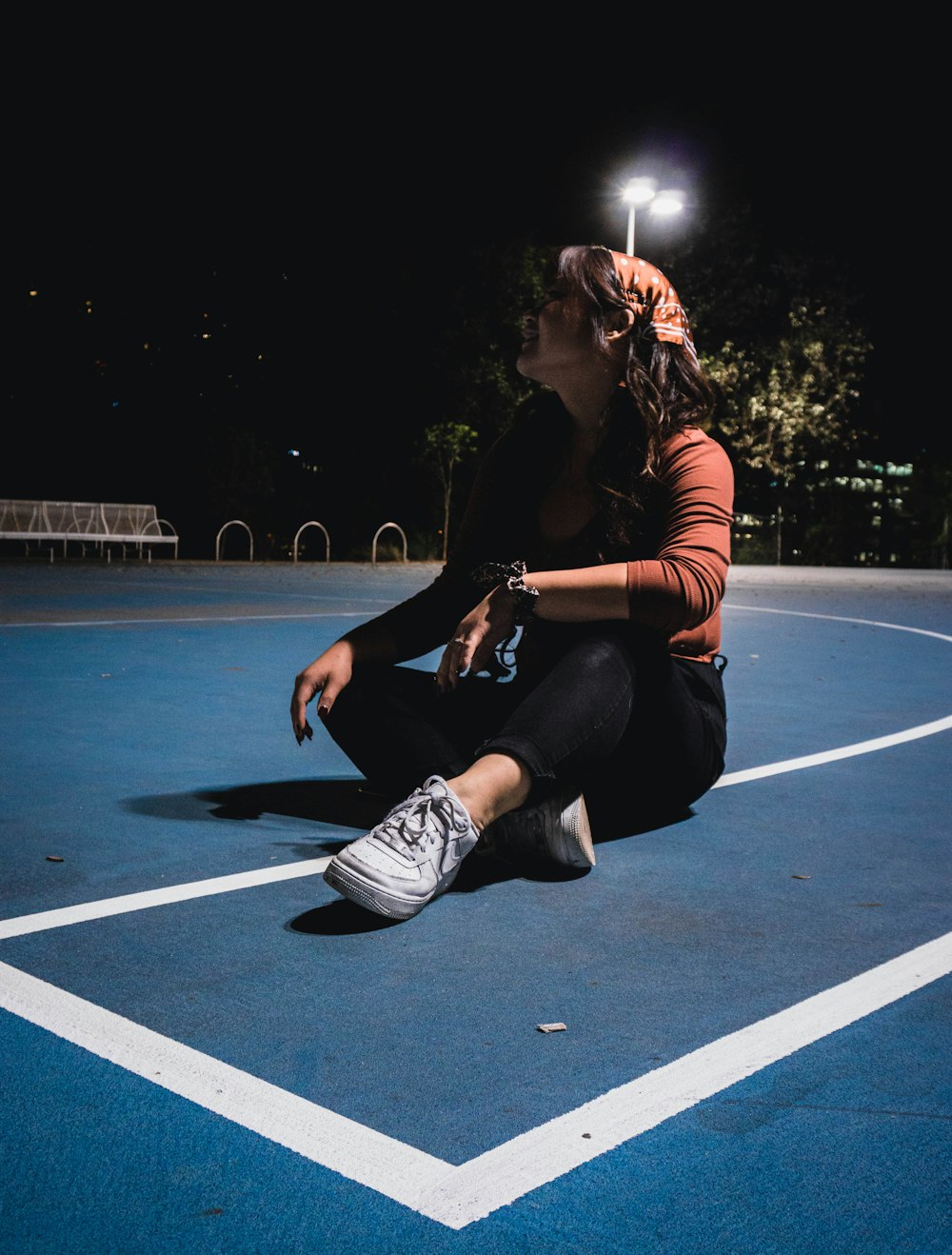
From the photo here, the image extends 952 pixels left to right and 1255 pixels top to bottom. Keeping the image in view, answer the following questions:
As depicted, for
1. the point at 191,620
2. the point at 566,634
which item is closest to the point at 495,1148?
the point at 566,634

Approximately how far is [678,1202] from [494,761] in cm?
145

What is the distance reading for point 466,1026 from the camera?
248 cm

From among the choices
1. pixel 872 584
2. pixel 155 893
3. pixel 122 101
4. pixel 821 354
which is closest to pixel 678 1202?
pixel 155 893

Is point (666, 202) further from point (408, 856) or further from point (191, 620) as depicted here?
point (408, 856)

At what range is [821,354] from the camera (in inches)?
1321

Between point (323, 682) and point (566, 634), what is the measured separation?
0.68 metres

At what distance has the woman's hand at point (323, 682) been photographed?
365cm

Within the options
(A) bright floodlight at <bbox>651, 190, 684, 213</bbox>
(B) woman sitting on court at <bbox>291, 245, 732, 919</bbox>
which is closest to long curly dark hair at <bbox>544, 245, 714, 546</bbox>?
(B) woman sitting on court at <bbox>291, 245, 732, 919</bbox>

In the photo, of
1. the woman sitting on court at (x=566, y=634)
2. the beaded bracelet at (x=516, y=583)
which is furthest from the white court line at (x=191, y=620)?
the beaded bracelet at (x=516, y=583)

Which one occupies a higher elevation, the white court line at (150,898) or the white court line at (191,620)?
the white court line at (150,898)

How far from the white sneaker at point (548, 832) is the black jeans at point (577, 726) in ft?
0.23

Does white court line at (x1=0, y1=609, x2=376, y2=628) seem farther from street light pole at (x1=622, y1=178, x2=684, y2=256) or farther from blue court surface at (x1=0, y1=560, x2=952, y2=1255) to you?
street light pole at (x1=622, y1=178, x2=684, y2=256)

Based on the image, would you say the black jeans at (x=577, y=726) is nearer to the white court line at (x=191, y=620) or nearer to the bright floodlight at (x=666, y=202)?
the white court line at (x=191, y=620)

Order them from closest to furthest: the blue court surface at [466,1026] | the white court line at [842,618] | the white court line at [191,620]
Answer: the blue court surface at [466,1026] → the white court line at [191,620] → the white court line at [842,618]
